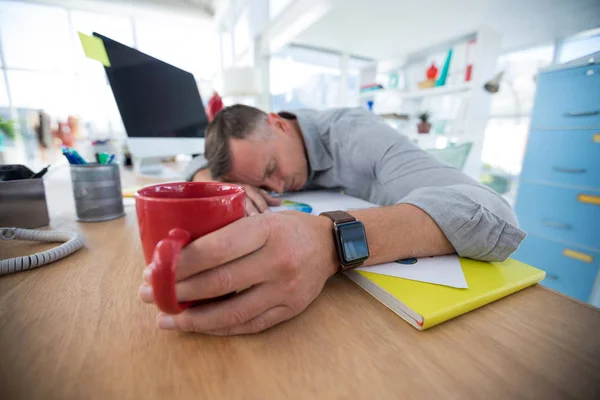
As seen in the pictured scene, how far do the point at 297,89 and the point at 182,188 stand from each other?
3405 mm

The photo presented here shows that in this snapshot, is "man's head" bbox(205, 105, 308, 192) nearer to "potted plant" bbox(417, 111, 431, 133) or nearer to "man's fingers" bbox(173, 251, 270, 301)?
"man's fingers" bbox(173, 251, 270, 301)

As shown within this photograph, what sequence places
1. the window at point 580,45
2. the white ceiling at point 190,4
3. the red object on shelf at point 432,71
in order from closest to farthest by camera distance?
the red object on shelf at point 432,71 → the window at point 580,45 → the white ceiling at point 190,4

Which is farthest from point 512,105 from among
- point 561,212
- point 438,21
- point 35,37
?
point 35,37

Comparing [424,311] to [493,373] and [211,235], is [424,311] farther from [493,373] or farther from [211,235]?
[211,235]

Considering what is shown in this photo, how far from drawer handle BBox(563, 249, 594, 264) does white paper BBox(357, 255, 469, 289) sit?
164 centimetres

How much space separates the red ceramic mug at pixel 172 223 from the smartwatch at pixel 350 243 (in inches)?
5.2

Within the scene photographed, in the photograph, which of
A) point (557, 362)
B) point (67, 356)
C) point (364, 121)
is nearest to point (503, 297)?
point (557, 362)

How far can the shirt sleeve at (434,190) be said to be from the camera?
40cm

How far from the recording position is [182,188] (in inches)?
12.9

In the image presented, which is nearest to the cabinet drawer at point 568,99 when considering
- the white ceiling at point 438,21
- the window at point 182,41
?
the white ceiling at point 438,21

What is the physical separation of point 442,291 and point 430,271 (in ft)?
0.17

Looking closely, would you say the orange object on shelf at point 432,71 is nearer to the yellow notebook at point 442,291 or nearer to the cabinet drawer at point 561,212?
the cabinet drawer at point 561,212

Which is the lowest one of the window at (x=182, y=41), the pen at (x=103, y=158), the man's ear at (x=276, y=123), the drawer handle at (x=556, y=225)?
the drawer handle at (x=556, y=225)

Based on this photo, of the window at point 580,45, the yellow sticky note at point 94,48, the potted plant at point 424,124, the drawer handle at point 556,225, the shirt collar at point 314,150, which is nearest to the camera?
the yellow sticky note at point 94,48
